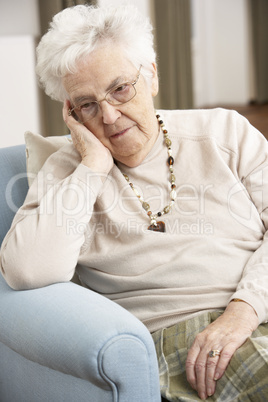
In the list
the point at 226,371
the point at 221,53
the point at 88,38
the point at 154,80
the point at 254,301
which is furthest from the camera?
the point at 221,53

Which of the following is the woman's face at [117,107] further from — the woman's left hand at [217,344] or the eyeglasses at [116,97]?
the woman's left hand at [217,344]

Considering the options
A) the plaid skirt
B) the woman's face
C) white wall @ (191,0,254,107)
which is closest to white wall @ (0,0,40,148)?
the woman's face

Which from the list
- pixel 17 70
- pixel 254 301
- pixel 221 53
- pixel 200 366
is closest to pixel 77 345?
pixel 200 366

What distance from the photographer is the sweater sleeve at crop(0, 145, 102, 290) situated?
4.62ft

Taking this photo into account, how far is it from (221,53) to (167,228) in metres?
6.20

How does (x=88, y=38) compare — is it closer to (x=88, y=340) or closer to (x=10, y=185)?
(x=10, y=185)

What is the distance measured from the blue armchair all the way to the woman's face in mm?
423

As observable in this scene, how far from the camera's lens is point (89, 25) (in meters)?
1.54

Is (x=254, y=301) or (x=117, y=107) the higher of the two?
(x=117, y=107)

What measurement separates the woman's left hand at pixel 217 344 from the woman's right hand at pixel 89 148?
1.67 ft

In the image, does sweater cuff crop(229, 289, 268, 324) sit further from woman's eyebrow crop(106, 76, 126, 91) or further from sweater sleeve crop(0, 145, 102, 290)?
woman's eyebrow crop(106, 76, 126, 91)

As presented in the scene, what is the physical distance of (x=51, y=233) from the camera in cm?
143

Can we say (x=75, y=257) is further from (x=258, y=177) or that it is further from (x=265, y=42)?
(x=265, y=42)

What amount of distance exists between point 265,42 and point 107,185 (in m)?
6.34
